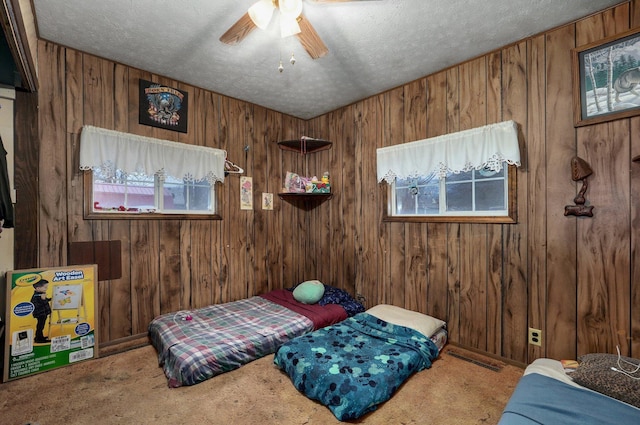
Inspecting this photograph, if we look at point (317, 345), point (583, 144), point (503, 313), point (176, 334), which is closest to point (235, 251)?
point (176, 334)

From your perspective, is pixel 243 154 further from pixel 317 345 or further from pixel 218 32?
pixel 317 345

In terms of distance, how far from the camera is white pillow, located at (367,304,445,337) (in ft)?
7.88

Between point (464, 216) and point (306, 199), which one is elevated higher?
point (306, 199)

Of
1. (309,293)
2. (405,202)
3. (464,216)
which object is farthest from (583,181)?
(309,293)

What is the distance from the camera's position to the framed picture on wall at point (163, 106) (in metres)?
2.64

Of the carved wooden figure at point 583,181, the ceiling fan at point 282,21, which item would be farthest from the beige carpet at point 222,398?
the ceiling fan at point 282,21

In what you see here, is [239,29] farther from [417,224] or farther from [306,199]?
[306,199]

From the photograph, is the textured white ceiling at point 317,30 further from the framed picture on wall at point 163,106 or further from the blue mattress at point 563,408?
the blue mattress at point 563,408

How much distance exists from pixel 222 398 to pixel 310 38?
236cm

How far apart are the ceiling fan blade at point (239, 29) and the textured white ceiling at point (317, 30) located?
0.20 metres

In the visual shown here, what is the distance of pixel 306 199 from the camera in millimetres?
3910

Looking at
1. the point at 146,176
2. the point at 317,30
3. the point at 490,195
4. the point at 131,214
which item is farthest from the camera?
the point at 146,176

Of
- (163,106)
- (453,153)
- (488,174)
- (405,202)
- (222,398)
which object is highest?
(163,106)

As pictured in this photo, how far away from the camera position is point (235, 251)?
3279mm
